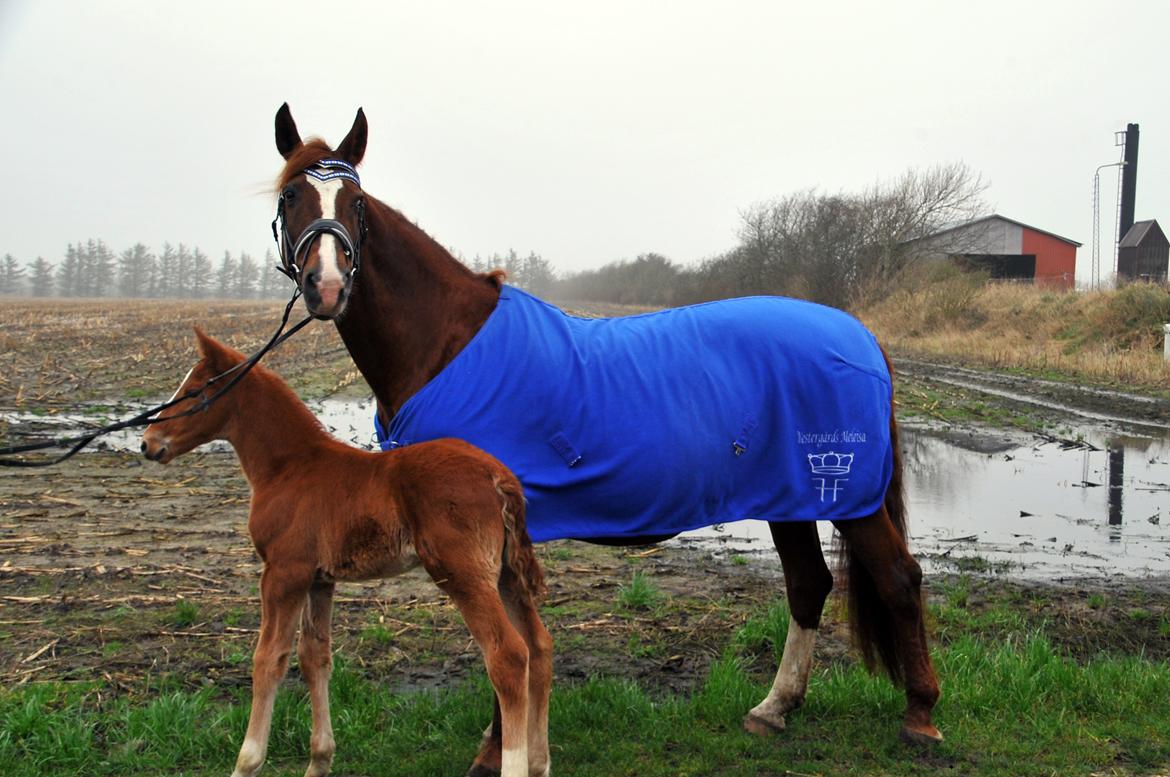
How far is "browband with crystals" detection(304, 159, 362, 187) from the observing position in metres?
3.64

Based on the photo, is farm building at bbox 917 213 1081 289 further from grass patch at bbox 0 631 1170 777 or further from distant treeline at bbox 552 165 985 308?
grass patch at bbox 0 631 1170 777

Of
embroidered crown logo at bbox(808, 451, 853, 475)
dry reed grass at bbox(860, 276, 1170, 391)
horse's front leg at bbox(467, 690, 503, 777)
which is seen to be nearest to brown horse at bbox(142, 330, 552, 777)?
horse's front leg at bbox(467, 690, 503, 777)

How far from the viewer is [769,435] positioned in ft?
13.3

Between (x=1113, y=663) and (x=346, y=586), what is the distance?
15.4ft

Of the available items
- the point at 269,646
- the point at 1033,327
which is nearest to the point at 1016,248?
the point at 1033,327

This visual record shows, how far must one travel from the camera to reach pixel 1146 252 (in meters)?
46.6

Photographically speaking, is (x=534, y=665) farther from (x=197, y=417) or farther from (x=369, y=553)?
(x=197, y=417)

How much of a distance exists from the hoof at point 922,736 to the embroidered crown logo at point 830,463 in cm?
122

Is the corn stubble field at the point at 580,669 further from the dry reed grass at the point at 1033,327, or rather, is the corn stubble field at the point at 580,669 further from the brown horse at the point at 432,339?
the dry reed grass at the point at 1033,327

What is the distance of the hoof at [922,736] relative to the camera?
4047 millimetres

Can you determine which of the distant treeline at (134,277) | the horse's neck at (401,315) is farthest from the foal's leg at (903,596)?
the distant treeline at (134,277)

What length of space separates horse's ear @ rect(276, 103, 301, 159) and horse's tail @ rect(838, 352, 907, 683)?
2981 millimetres

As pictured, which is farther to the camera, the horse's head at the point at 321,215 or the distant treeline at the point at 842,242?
the distant treeline at the point at 842,242

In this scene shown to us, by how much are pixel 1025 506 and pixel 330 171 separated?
26.1 ft
